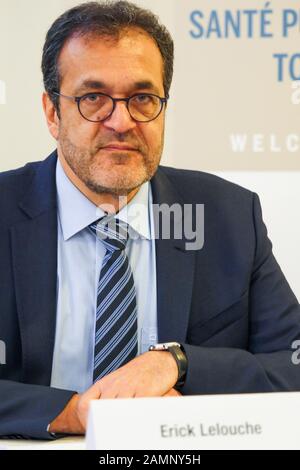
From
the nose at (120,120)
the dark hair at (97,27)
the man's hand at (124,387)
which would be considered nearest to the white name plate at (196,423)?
the man's hand at (124,387)

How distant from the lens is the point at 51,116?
2.11m

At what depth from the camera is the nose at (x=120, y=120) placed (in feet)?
6.19

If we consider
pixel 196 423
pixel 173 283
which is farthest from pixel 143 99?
pixel 196 423

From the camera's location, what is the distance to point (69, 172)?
206 centimetres

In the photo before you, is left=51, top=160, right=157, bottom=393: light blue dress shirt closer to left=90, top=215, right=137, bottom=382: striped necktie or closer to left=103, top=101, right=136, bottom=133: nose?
left=90, top=215, right=137, bottom=382: striped necktie

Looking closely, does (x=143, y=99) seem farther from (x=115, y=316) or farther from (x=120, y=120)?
(x=115, y=316)

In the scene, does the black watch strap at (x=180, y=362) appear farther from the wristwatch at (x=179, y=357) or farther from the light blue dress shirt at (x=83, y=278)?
the light blue dress shirt at (x=83, y=278)

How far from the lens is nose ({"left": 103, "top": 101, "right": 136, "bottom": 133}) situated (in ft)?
6.19

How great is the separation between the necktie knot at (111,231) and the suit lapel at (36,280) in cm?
11

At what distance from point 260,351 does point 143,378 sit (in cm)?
51

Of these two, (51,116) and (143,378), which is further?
(51,116)

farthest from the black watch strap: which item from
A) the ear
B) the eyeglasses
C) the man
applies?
the ear

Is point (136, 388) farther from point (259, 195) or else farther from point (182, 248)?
point (259, 195)

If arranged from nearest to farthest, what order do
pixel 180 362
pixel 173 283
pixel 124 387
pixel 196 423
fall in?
pixel 196 423 < pixel 124 387 < pixel 180 362 < pixel 173 283
